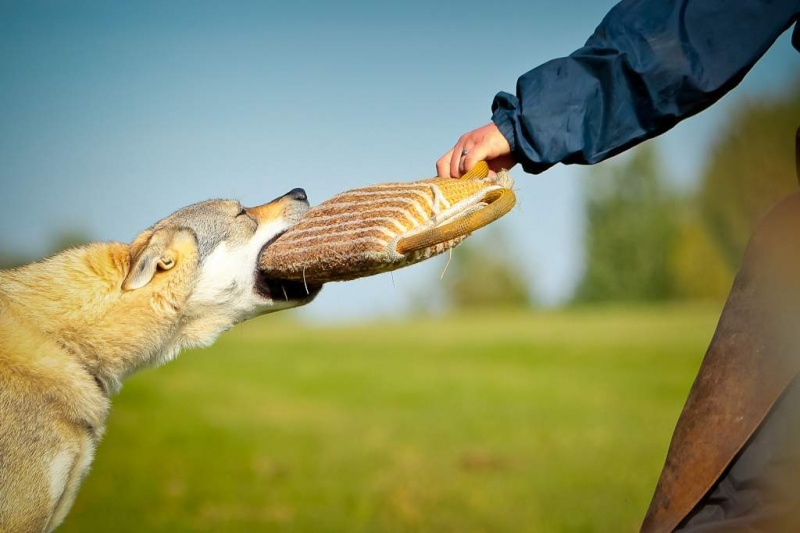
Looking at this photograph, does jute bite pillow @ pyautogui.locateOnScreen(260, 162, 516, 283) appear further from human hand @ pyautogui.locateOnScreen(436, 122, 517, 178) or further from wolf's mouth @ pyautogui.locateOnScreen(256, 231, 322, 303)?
wolf's mouth @ pyautogui.locateOnScreen(256, 231, 322, 303)

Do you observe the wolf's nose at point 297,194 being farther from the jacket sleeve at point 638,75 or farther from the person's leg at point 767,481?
the person's leg at point 767,481

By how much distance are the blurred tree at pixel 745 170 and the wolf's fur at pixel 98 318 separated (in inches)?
773

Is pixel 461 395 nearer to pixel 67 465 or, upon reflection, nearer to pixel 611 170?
pixel 67 465

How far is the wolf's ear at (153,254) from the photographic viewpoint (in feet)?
14.4

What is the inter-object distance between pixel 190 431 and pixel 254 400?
165 inches

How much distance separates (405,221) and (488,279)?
5050 centimetres

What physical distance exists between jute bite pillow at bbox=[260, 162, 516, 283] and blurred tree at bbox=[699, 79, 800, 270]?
19.9m

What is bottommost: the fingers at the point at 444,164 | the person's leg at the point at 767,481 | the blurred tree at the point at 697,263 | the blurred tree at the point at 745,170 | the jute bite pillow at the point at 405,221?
the blurred tree at the point at 697,263

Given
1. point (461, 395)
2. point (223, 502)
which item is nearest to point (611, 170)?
point (461, 395)

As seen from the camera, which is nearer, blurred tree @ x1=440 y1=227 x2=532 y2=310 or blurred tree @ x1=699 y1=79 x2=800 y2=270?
blurred tree @ x1=699 y1=79 x2=800 y2=270

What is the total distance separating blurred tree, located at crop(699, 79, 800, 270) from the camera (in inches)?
1134

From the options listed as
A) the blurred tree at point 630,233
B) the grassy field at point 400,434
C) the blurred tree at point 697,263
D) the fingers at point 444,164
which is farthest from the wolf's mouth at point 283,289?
the blurred tree at point 630,233

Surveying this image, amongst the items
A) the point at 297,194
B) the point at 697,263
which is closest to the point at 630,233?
the point at 697,263

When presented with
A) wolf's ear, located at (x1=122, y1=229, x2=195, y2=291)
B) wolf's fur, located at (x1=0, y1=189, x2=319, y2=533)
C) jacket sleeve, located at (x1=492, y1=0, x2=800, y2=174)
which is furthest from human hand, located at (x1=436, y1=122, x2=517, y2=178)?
wolf's ear, located at (x1=122, y1=229, x2=195, y2=291)
